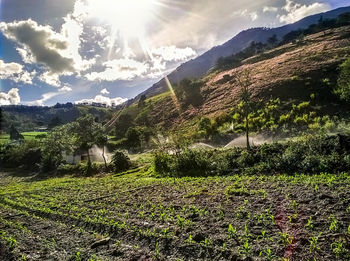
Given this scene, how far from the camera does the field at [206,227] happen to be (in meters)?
8.42

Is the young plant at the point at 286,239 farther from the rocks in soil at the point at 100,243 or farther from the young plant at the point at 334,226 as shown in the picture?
the rocks in soil at the point at 100,243

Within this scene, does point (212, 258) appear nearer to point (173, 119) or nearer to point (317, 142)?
point (317, 142)

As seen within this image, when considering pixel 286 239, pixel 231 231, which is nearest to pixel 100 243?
pixel 231 231

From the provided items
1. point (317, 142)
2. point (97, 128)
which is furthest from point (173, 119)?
point (317, 142)

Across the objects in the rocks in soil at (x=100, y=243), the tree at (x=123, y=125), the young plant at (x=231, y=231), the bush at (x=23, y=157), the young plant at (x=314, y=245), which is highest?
the tree at (x=123, y=125)

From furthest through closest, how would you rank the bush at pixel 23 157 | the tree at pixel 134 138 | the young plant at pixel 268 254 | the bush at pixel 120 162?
the tree at pixel 134 138, the bush at pixel 23 157, the bush at pixel 120 162, the young plant at pixel 268 254

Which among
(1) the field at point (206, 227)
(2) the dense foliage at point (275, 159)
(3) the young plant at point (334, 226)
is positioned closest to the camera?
(1) the field at point (206, 227)

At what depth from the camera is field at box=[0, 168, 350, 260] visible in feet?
27.6

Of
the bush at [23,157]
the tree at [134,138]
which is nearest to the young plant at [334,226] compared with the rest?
the tree at [134,138]

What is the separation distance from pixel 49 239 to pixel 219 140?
33.7m

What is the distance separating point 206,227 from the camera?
10.8 metres

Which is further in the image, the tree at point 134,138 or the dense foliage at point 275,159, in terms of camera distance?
the tree at point 134,138

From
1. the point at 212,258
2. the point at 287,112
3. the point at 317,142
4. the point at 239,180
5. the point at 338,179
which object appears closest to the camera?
the point at 212,258

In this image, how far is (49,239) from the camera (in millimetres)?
12539
